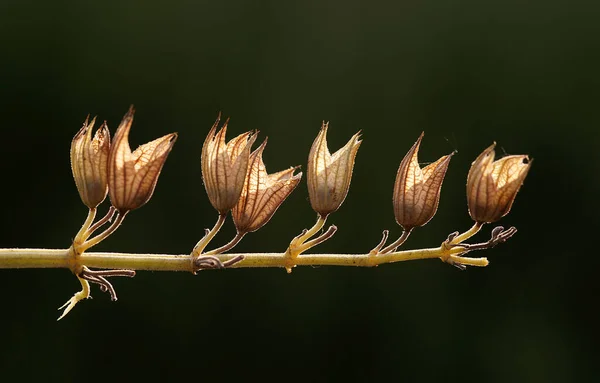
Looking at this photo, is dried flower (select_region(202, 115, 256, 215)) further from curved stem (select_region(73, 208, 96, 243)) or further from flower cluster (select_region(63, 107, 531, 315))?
curved stem (select_region(73, 208, 96, 243))

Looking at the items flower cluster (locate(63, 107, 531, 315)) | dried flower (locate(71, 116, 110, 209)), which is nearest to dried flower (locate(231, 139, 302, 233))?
flower cluster (locate(63, 107, 531, 315))

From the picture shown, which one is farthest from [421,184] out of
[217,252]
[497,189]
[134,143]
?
[134,143]

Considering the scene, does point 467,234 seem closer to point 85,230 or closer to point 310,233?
point 310,233

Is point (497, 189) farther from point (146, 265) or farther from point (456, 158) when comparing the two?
point (456, 158)

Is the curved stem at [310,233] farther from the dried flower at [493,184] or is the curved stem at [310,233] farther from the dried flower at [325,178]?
the dried flower at [493,184]

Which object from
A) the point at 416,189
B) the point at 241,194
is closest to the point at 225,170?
the point at 241,194

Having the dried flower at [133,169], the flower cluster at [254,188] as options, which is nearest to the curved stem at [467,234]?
the flower cluster at [254,188]

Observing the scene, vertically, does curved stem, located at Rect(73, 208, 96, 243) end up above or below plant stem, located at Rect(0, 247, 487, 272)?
above

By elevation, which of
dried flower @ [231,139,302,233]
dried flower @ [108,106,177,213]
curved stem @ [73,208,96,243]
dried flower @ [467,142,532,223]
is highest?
dried flower @ [108,106,177,213]

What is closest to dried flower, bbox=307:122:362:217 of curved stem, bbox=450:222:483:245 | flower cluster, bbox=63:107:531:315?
flower cluster, bbox=63:107:531:315
